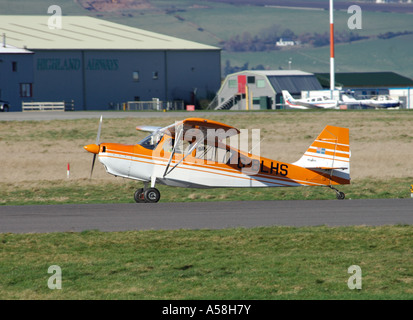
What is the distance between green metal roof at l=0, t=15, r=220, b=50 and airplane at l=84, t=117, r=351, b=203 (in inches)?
2259

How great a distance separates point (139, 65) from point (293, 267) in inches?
2792

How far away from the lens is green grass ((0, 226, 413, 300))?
35.1 feet

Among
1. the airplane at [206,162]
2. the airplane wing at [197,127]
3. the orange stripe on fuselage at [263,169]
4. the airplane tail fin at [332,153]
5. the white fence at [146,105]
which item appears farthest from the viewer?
the white fence at [146,105]

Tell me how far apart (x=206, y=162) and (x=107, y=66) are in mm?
59505

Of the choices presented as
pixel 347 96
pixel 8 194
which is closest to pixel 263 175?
pixel 8 194

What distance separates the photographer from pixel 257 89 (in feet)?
289

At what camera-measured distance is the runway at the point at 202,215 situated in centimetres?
1639

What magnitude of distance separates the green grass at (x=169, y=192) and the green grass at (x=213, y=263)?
7902mm

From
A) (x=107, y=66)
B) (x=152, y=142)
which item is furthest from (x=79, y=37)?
(x=152, y=142)

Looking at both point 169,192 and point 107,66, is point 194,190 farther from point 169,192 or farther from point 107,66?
point 107,66

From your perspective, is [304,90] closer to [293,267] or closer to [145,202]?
[145,202]

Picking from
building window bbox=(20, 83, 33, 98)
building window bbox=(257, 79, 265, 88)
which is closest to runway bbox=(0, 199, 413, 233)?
building window bbox=(20, 83, 33, 98)

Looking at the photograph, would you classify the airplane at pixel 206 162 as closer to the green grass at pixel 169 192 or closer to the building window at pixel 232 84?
the green grass at pixel 169 192

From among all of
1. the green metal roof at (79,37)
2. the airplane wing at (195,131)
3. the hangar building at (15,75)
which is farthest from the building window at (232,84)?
the airplane wing at (195,131)
